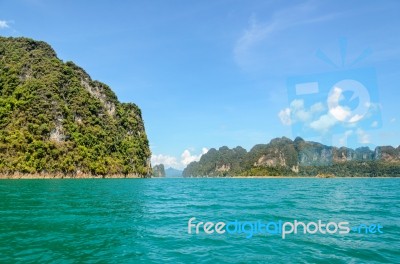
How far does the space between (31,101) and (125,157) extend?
5381cm

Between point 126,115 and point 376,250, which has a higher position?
point 126,115

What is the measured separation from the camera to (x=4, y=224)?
624 inches

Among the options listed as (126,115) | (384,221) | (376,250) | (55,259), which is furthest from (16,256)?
(126,115)

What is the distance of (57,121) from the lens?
124250 millimetres

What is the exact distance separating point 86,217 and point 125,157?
476 ft

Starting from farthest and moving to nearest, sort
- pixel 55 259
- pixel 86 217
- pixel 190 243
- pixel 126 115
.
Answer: pixel 126 115 → pixel 86 217 → pixel 190 243 → pixel 55 259

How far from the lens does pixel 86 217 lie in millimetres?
18891

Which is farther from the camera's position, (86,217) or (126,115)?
(126,115)

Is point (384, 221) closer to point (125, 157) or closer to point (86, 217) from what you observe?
point (86, 217)

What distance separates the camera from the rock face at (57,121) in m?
110

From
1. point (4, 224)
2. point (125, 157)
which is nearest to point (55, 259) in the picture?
point (4, 224)

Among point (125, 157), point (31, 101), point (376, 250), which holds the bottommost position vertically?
point (376, 250)

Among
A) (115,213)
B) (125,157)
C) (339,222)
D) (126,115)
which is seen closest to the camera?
(339,222)

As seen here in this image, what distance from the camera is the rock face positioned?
4323 inches
